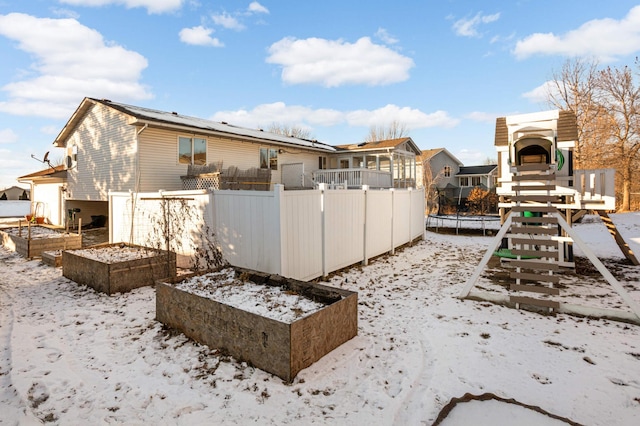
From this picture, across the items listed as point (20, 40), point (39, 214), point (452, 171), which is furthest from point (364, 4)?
point (452, 171)

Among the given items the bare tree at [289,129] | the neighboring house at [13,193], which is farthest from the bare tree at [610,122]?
the neighboring house at [13,193]

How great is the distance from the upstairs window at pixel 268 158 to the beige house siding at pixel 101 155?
5.77 m

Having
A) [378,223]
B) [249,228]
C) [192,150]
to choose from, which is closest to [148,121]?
[192,150]

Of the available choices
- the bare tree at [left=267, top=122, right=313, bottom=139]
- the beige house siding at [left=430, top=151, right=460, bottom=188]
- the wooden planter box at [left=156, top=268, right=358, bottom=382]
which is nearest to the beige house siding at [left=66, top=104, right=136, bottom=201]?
the wooden planter box at [left=156, top=268, right=358, bottom=382]

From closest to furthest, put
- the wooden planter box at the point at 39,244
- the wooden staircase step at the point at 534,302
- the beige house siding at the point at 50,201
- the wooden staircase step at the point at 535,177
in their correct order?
the wooden staircase step at the point at 534,302
the wooden staircase step at the point at 535,177
the wooden planter box at the point at 39,244
the beige house siding at the point at 50,201

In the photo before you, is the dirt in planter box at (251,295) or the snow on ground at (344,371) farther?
the dirt in planter box at (251,295)

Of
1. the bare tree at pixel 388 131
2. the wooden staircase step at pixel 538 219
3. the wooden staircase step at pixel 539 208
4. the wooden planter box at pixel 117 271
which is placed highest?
the bare tree at pixel 388 131

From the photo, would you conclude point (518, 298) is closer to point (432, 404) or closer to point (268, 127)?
point (432, 404)

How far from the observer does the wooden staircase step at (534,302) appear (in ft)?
15.6

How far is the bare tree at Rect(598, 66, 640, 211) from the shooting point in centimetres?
2155

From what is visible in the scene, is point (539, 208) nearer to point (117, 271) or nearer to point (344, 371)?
point (344, 371)

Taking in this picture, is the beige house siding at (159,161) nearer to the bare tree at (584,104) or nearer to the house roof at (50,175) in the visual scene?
the house roof at (50,175)

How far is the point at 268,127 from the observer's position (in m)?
45.5

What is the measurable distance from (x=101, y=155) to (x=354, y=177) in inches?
445
